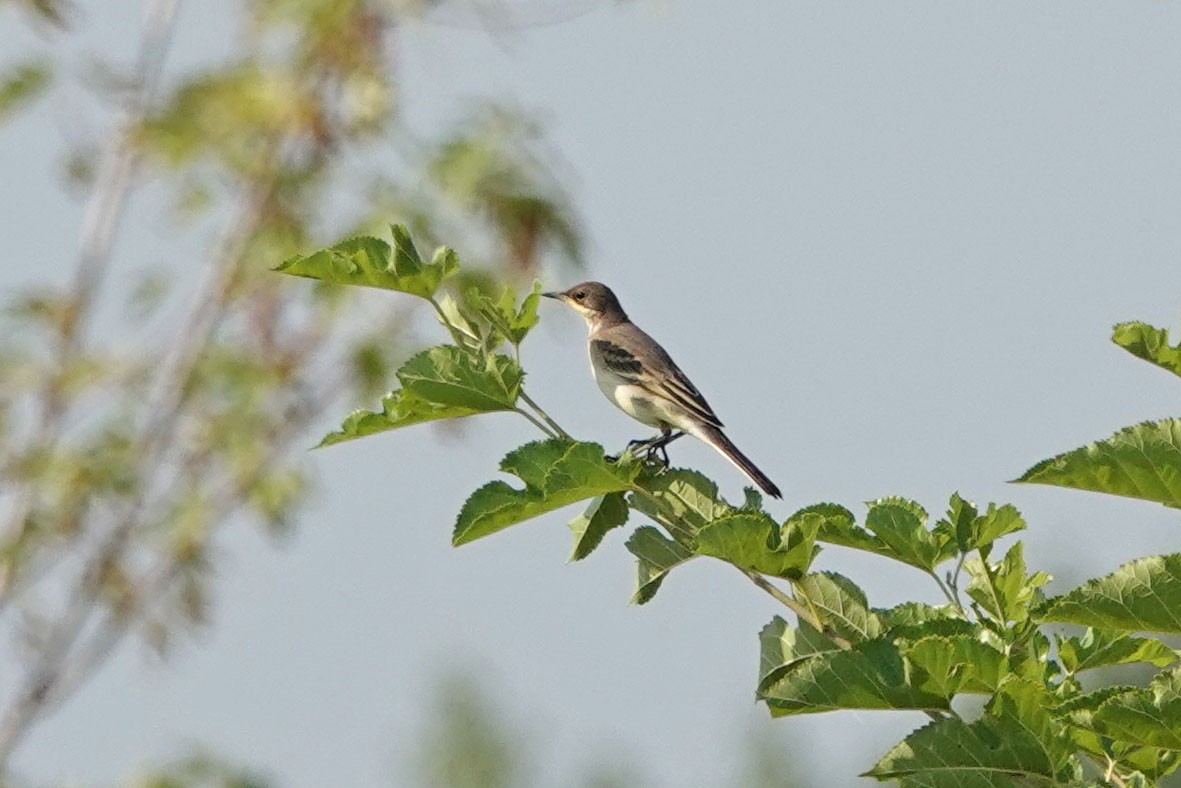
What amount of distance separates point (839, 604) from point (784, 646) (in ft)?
0.38

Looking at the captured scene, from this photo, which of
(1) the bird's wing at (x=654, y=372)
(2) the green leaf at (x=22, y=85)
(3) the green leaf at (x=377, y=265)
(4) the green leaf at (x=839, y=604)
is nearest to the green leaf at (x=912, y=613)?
(4) the green leaf at (x=839, y=604)

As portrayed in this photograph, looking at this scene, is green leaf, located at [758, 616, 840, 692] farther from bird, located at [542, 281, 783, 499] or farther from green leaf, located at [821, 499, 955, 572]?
bird, located at [542, 281, 783, 499]

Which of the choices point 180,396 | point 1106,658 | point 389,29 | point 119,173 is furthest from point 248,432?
point 1106,658

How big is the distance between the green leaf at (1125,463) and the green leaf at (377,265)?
3.23ft

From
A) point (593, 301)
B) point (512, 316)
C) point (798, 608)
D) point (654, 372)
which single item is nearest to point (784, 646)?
point (798, 608)

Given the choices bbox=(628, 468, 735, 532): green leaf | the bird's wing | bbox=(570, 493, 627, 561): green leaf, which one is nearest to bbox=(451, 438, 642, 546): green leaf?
bbox=(628, 468, 735, 532): green leaf

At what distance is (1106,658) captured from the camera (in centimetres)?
268

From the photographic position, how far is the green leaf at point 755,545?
254 cm

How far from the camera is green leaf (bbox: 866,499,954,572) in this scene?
270cm

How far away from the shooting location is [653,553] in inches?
112

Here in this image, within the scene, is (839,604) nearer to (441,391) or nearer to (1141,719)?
(1141,719)

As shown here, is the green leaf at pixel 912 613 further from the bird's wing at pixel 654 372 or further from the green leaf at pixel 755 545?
the bird's wing at pixel 654 372

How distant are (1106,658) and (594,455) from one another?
74 cm

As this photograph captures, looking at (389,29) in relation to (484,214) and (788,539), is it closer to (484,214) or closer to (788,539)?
(484,214)
